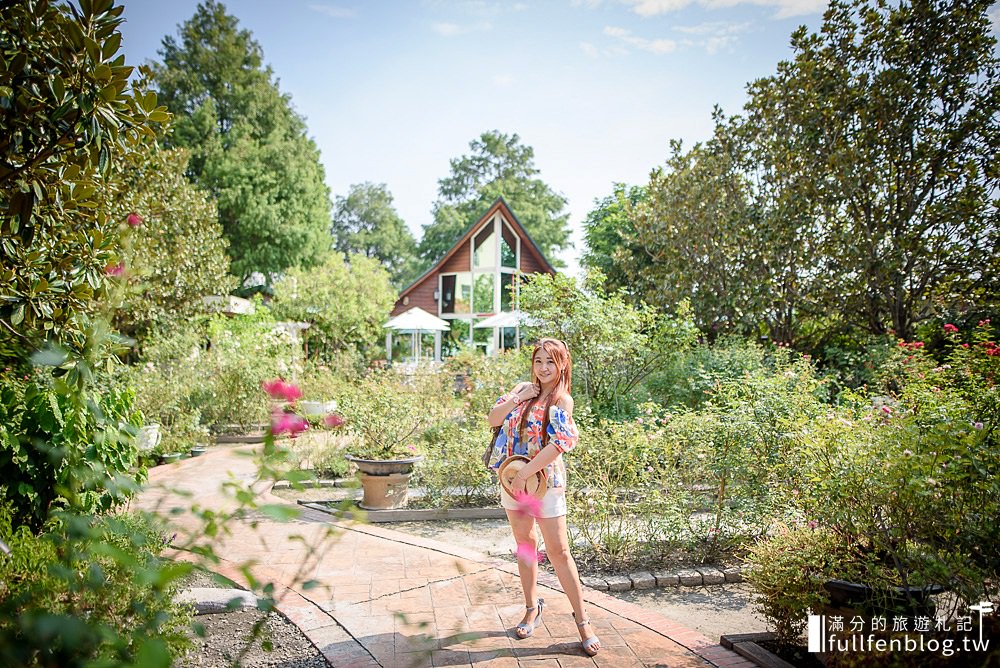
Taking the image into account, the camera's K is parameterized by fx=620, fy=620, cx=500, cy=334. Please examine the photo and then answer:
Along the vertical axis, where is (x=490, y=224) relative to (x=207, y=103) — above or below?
below

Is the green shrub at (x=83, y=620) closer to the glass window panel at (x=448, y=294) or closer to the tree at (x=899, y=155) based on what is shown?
the tree at (x=899, y=155)

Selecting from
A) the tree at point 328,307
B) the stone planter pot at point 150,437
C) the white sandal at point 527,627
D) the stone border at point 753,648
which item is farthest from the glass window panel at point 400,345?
the stone border at point 753,648

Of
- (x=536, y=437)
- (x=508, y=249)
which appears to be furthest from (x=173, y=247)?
(x=508, y=249)

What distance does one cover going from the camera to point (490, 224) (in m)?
26.3

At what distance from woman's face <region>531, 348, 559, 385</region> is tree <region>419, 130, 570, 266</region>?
37316 mm

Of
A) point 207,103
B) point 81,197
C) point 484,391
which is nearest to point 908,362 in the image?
point 484,391

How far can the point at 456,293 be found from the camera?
27.6 m

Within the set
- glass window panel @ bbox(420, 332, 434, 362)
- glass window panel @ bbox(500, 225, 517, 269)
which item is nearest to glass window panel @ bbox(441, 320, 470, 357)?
glass window panel @ bbox(420, 332, 434, 362)

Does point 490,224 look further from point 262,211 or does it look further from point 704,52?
point 704,52

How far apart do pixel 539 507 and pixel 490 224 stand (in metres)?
23.5

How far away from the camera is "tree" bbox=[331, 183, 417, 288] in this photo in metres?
48.9

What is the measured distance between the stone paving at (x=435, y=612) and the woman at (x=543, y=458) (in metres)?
0.18

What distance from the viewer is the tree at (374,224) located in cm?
4891

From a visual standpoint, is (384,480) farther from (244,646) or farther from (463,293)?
(463,293)
